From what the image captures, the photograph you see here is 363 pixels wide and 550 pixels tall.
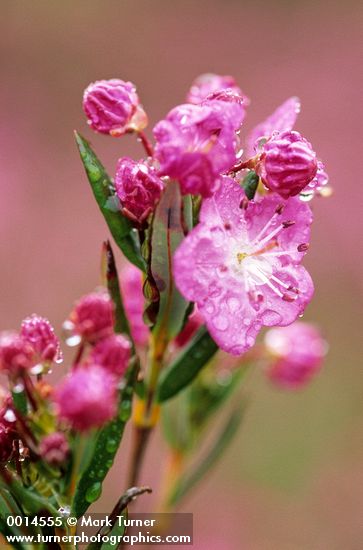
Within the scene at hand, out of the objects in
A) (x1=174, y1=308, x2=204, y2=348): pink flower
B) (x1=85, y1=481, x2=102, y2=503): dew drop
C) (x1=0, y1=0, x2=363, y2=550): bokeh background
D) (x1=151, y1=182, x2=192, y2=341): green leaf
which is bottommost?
(x1=85, y1=481, x2=102, y2=503): dew drop

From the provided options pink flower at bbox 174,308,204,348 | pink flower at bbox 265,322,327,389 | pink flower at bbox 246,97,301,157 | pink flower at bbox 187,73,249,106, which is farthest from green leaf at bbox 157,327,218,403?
pink flower at bbox 265,322,327,389

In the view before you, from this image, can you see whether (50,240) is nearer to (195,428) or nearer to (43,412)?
(195,428)

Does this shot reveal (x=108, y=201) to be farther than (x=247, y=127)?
No

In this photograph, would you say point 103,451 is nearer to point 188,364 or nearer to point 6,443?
point 6,443

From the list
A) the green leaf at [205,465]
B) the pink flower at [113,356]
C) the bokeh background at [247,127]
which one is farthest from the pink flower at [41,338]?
the bokeh background at [247,127]

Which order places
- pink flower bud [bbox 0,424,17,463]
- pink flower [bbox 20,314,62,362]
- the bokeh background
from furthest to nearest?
the bokeh background, pink flower [bbox 20,314,62,362], pink flower bud [bbox 0,424,17,463]

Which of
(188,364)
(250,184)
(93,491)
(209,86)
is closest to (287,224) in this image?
(250,184)

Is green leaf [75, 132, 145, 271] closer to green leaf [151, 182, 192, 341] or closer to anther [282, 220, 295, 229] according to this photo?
green leaf [151, 182, 192, 341]
